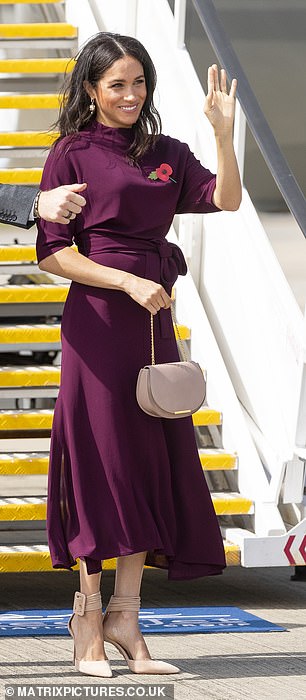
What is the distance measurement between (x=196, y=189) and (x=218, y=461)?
5.23 ft

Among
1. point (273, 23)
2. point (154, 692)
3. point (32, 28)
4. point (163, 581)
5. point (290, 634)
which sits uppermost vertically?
point (32, 28)

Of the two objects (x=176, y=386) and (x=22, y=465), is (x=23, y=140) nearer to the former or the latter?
(x=22, y=465)

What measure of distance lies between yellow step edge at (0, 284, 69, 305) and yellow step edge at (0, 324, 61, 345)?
143 millimetres

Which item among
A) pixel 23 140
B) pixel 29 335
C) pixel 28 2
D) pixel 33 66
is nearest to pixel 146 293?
pixel 29 335

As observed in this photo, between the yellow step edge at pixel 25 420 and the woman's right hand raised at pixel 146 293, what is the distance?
1660 mm

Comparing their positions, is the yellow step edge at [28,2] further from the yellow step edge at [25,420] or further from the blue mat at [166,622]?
the blue mat at [166,622]

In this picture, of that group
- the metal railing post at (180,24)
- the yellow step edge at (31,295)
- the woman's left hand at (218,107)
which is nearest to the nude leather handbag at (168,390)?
the woman's left hand at (218,107)

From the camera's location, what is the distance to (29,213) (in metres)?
3.80

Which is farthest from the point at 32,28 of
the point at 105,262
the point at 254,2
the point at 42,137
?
the point at 254,2

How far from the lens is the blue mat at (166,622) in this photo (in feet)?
14.9

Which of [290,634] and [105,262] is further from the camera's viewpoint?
[290,634]

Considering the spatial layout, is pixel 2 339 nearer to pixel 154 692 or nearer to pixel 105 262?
pixel 105 262

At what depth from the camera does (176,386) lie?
12.5 ft

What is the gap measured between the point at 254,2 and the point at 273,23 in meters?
0.70
